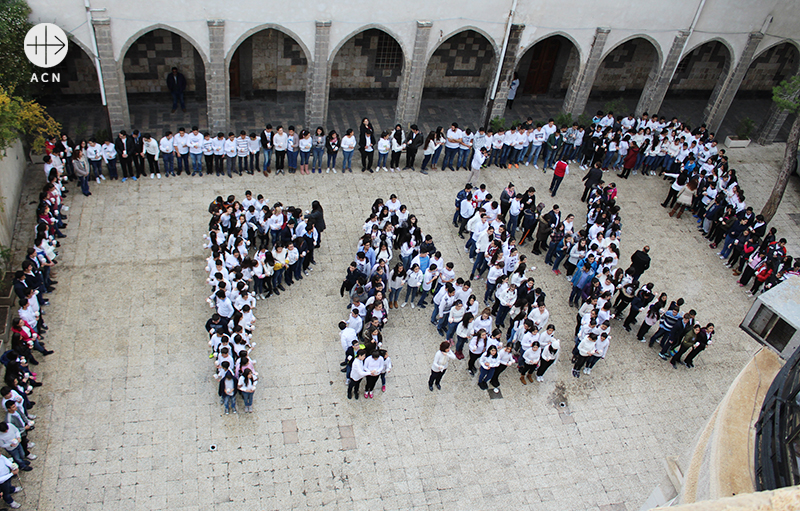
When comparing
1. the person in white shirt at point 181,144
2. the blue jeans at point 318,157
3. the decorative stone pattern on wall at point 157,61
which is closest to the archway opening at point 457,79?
the blue jeans at point 318,157

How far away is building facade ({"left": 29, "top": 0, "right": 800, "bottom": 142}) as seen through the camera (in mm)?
17219

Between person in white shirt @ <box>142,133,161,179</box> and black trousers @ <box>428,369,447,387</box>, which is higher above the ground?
person in white shirt @ <box>142,133,161,179</box>

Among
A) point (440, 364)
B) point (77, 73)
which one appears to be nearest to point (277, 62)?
point (77, 73)

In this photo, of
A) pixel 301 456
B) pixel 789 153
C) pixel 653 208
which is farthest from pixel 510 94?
pixel 301 456

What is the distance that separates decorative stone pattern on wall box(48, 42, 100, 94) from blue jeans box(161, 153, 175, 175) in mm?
5205

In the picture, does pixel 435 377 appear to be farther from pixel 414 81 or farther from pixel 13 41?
pixel 13 41

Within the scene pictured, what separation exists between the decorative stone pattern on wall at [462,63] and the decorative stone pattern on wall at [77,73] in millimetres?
11211

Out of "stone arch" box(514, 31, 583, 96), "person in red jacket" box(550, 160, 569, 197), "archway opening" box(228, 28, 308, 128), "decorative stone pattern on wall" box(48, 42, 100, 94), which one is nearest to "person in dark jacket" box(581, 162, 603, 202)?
"person in red jacket" box(550, 160, 569, 197)

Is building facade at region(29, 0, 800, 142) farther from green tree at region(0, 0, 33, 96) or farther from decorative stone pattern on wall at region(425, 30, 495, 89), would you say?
green tree at region(0, 0, 33, 96)

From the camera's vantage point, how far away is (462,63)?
76.0 feet

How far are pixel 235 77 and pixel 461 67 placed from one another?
811 centimetres

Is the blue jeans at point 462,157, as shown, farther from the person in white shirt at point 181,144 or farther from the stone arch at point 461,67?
the person in white shirt at point 181,144

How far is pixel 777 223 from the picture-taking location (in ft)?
64.5

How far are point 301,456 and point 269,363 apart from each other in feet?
7.49
